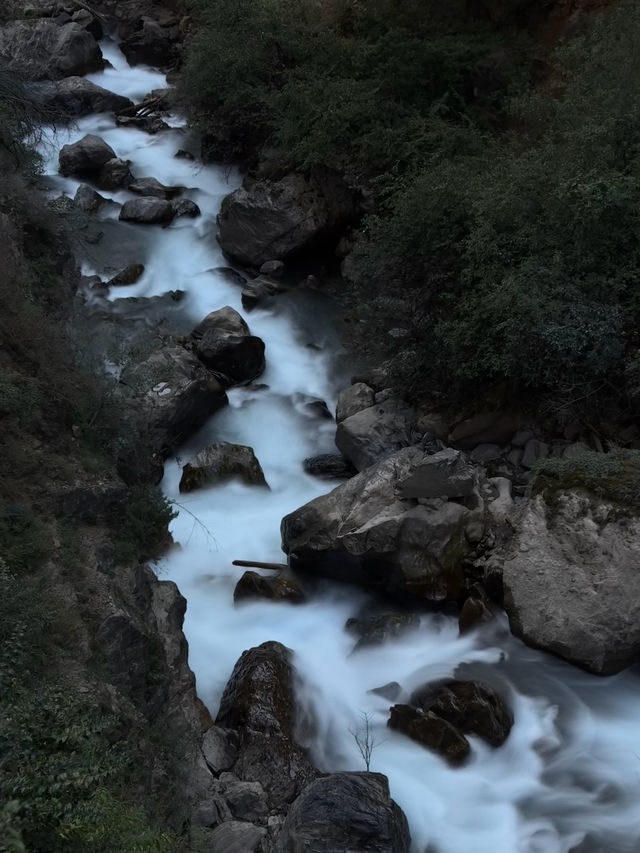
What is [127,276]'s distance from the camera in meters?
14.1

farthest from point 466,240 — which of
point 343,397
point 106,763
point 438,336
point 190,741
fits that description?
point 106,763

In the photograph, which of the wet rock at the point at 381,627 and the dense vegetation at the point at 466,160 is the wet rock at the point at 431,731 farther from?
the dense vegetation at the point at 466,160

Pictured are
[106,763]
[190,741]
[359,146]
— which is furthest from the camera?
[359,146]

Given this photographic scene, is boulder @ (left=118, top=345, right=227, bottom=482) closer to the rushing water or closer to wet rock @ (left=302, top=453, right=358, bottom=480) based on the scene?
the rushing water

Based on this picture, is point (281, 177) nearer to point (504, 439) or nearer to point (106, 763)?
point (504, 439)

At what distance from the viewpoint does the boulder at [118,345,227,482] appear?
31.2 ft

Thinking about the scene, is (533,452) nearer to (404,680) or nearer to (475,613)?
(475,613)

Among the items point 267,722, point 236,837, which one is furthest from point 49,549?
point 236,837

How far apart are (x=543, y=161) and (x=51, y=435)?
7302 millimetres

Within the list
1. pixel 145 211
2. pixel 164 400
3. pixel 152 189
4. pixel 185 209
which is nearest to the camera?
pixel 164 400

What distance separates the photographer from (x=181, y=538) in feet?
31.6

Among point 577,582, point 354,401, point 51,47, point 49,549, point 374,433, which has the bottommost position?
point 51,47

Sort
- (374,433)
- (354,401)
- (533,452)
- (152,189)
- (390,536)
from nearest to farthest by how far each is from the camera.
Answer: (390,536) < (533,452) < (374,433) < (354,401) < (152,189)

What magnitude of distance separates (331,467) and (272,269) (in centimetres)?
502
